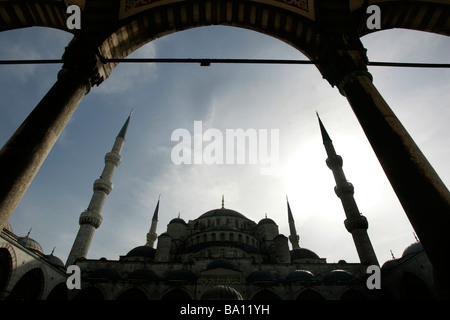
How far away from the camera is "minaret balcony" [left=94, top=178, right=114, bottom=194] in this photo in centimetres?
2567

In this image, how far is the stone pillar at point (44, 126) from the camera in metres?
3.07

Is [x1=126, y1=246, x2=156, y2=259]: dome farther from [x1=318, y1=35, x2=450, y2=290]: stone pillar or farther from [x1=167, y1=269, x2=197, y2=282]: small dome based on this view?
[x1=318, y1=35, x2=450, y2=290]: stone pillar

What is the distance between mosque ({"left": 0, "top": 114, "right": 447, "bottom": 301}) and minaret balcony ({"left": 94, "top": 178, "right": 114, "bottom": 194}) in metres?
0.09

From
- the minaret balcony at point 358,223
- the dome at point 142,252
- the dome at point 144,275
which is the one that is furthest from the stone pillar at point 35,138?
the dome at point 142,252

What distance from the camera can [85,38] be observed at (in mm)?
5105

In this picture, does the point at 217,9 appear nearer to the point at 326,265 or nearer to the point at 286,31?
the point at 286,31

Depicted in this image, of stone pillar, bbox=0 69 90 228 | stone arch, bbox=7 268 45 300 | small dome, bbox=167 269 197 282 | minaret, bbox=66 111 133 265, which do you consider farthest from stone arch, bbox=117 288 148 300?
stone pillar, bbox=0 69 90 228

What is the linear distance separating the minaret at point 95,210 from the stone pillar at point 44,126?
22379 mm

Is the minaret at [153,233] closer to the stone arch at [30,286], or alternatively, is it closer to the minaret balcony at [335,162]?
the stone arch at [30,286]

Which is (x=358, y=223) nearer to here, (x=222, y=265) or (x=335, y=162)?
(x=335, y=162)

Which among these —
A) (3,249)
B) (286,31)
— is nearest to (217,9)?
(286,31)

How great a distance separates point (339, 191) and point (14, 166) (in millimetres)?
26562

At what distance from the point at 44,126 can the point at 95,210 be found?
23732 millimetres

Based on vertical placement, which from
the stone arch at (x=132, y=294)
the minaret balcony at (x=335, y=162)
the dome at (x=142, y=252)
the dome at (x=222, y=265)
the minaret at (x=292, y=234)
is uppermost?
the minaret balcony at (x=335, y=162)
